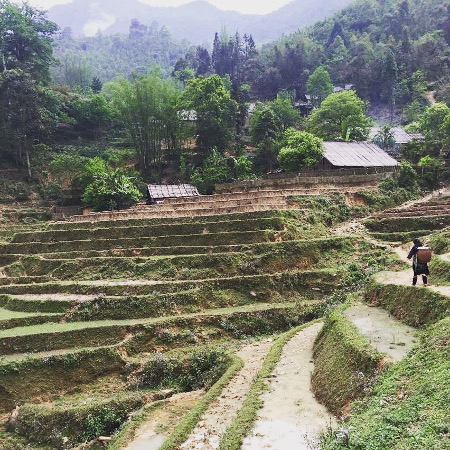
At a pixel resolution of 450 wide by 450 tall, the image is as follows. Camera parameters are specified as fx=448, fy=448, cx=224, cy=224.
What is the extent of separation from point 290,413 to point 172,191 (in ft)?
89.0

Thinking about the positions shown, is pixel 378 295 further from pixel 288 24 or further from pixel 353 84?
pixel 288 24

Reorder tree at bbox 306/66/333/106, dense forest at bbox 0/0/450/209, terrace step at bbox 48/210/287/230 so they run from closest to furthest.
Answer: terrace step at bbox 48/210/287/230 < dense forest at bbox 0/0/450/209 < tree at bbox 306/66/333/106

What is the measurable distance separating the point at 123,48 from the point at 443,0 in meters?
97.5

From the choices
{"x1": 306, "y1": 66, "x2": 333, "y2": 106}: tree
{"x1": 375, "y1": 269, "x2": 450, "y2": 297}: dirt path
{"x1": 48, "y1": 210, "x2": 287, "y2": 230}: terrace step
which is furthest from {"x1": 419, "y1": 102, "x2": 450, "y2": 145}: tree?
{"x1": 375, "y1": 269, "x2": 450, "y2": 297}: dirt path

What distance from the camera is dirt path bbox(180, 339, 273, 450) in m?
9.27

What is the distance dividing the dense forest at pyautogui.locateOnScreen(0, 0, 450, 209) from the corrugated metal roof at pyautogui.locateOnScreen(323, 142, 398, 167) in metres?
1.48

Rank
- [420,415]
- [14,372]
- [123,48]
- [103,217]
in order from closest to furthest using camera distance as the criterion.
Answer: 1. [420,415]
2. [14,372]
3. [103,217]
4. [123,48]

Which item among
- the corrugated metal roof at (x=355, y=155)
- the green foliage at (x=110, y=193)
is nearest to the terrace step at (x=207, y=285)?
the green foliage at (x=110, y=193)

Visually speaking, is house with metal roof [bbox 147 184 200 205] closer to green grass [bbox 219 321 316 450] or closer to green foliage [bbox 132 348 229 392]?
green foliage [bbox 132 348 229 392]

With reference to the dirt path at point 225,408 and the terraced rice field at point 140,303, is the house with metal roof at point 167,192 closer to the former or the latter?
the terraced rice field at point 140,303

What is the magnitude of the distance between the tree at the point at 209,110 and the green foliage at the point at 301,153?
33.8ft

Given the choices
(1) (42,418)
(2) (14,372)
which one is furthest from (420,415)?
(2) (14,372)

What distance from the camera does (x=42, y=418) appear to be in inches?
508

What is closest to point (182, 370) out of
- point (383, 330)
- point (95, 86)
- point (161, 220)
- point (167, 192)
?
point (383, 330)
